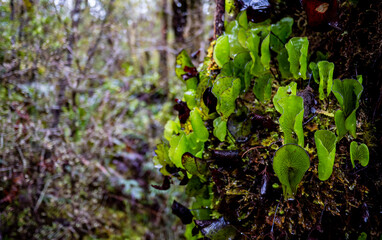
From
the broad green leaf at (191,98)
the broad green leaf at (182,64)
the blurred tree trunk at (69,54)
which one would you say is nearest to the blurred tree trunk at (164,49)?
the blurred tree trunk at (69,54)

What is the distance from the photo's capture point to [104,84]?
326 cm

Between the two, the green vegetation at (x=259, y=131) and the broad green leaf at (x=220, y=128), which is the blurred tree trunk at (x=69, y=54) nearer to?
the green vegetation at (x=259, y=131)

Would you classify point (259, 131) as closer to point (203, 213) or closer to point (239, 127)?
point (239, 127)

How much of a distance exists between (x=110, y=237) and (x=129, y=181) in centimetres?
60

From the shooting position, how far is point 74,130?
2.58 m

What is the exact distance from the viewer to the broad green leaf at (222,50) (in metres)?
0.69

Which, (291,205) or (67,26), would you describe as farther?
(67,26)

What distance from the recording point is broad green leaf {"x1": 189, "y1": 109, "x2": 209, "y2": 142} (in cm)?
65

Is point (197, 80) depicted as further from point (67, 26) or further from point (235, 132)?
point (67, 26)

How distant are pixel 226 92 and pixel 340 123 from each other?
28cm

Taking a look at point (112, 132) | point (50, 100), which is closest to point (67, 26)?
point (50, 100)

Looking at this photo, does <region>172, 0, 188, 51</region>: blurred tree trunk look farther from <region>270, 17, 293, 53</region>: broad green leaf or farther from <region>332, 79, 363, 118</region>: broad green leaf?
<region>332, 79, 363, 118</region>: broad green leaf

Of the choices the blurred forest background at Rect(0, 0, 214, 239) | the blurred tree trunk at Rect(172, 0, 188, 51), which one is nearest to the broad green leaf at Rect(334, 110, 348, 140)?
the blurred forest background at Rect(0, 0, 214, 239)

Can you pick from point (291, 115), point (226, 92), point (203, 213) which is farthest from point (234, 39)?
point (203, 213)
